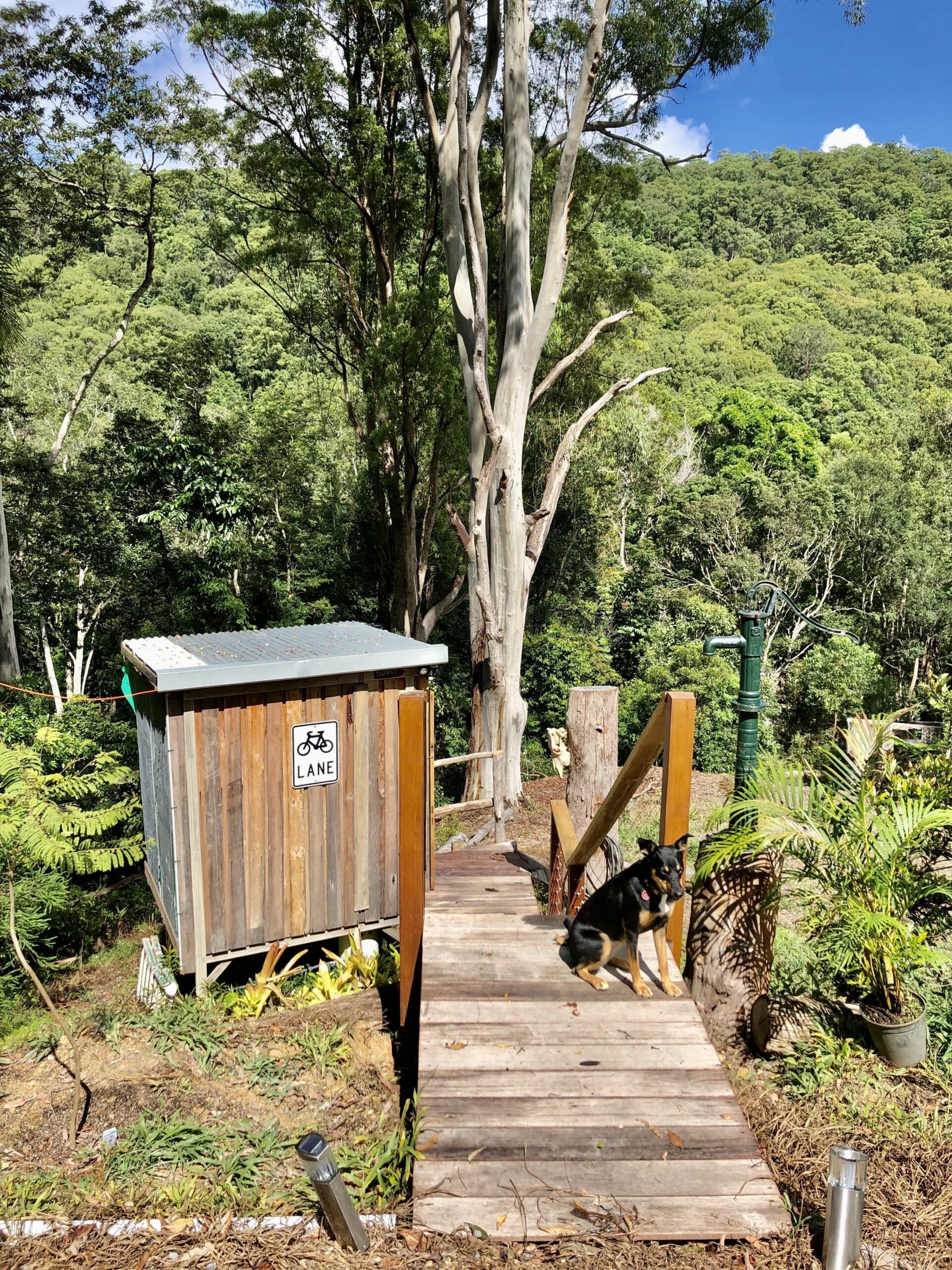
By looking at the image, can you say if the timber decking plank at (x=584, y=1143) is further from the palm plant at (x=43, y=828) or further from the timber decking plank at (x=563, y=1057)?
the palm plant at (x=43, y=828)

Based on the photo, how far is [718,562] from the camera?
65.8ft

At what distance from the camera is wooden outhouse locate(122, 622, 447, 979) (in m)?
5.62

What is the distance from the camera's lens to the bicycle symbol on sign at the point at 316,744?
5977mm

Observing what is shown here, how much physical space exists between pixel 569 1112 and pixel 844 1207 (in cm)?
91

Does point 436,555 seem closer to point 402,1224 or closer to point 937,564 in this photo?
point 937,564

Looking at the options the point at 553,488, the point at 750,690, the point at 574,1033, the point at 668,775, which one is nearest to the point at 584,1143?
the point at 574,1033

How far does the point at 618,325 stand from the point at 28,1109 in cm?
1714

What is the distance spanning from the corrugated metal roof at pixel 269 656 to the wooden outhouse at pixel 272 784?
12mm

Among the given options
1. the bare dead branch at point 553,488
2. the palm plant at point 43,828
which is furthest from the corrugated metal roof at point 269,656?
the bare dead branch at point 553,488

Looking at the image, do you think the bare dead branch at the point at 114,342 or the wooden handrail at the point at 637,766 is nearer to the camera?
the wooden handrail at the point at 637,766

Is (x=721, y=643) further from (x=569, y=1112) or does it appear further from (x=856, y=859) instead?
(x=569, y=1112)

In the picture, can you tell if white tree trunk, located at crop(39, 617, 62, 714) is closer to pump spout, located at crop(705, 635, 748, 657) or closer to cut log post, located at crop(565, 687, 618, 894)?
cut log post, located at crop(565, 687, 618, 894)

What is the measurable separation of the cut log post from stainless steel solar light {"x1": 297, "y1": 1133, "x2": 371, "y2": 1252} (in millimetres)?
3025

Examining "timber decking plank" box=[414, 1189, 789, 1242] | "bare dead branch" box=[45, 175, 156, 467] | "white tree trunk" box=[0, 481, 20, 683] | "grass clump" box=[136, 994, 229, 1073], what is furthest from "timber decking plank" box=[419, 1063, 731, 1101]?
"bare dead branch" box=[45, 175, 156, 467]
